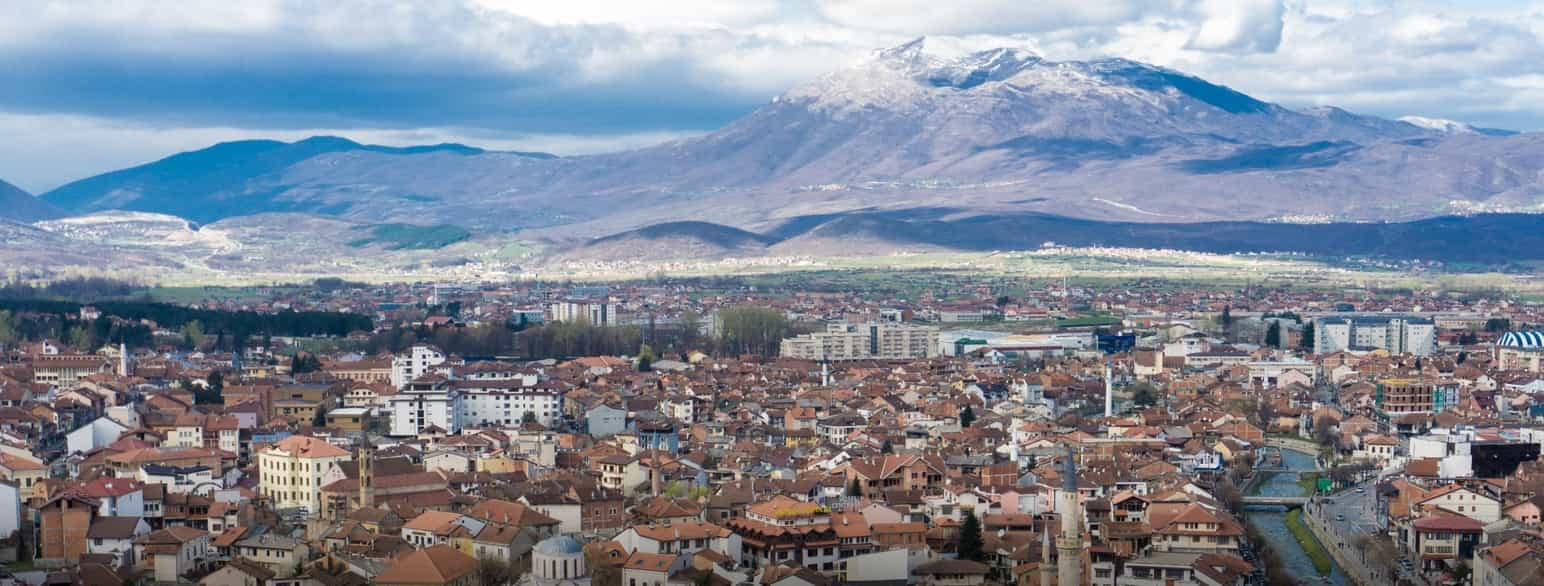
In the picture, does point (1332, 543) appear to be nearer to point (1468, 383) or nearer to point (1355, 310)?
point (1468, 383)

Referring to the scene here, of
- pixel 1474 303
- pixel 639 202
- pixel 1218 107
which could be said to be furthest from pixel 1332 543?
pixel 1218 107

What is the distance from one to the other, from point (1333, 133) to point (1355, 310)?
11846cm

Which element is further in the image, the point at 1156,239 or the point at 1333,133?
the point at 1333,133

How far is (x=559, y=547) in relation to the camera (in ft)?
62.8

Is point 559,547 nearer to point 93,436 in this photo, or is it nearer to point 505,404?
point 93,436

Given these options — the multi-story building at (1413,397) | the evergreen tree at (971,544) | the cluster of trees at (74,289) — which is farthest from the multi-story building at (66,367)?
the cluster of trees at (74,289)

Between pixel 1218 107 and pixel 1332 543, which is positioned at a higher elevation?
pixel 1218 107

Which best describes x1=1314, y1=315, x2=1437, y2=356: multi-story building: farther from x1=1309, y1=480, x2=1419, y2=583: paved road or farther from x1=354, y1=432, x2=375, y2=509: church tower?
x1=354, y1=432, x2=375, y2=509: church tower

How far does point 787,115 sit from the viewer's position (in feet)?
609

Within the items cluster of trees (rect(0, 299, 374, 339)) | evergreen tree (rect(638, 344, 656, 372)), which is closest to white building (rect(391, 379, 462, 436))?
evergreen tree (rect(638, 344, 656, 372))

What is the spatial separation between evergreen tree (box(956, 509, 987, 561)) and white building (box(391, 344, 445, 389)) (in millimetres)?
19587

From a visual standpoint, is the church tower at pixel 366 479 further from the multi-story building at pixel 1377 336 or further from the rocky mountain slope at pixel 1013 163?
the rocky mountain slope at pixel 1013 163

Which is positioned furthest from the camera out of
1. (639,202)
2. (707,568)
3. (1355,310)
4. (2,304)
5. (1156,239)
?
(639,202)

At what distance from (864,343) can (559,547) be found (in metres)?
35.1
